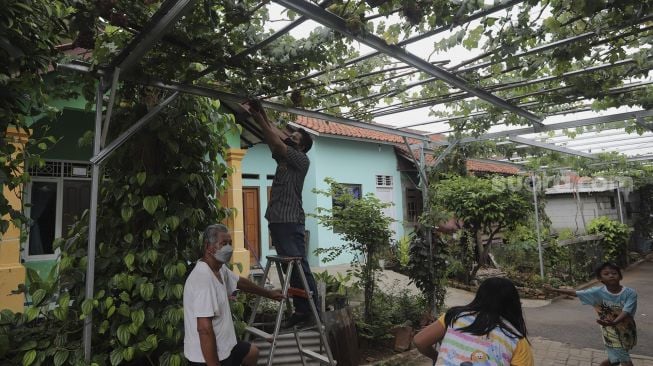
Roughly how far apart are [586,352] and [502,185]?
182 inches

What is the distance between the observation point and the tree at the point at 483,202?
8.90 meters

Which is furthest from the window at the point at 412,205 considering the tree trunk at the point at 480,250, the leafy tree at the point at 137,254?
the leafy tree at the point at 137,254

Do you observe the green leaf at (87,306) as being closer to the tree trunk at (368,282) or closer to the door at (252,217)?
the tree trunk at (368,282)

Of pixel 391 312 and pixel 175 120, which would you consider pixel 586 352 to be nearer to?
pixel 391 312

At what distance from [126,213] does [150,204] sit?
0.67 feet

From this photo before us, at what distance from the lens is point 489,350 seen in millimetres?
1973

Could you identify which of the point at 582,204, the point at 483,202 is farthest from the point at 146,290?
the point at 582,204

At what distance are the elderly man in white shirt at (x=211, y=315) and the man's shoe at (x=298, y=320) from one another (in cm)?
56

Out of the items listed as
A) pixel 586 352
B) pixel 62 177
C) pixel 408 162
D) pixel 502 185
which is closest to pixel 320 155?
pixel 408 162

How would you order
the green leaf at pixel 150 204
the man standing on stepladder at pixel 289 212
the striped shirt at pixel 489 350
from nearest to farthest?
1. the striped shirt at pixel 489 350
2. the green leaf at pixel 150 204
3. the man standing on stepladder at pixel 289 212

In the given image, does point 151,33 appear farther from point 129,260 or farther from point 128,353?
point 128,353

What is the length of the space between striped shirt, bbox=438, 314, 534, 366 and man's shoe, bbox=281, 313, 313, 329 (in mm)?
1613

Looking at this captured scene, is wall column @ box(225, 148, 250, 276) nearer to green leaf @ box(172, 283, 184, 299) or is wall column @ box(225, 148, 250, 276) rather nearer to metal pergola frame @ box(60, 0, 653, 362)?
metal pergola frame @ box(60, 0, 653, 362)

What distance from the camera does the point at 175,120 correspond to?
3.43 meters
